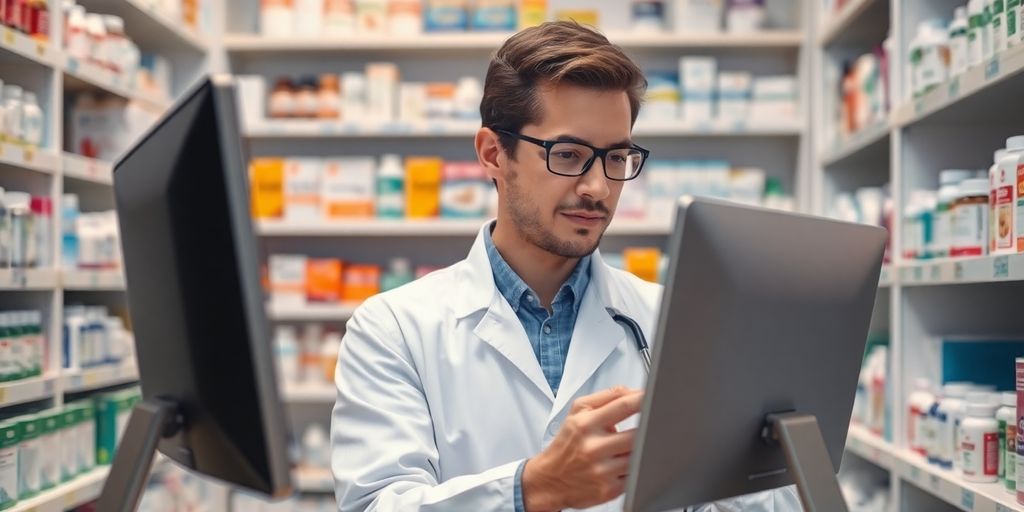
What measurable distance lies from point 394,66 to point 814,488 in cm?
356

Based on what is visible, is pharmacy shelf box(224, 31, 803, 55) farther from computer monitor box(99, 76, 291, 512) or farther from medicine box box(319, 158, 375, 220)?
computer monitor box(99, 76, 291, 512)

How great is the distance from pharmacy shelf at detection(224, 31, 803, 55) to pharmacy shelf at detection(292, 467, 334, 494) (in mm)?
1866

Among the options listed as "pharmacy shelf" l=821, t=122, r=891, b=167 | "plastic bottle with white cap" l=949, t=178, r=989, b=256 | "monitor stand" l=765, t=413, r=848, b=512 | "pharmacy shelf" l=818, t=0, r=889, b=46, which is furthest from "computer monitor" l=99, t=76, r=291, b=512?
"pharmacy shelf" l=818, t=0, r=889, b=46

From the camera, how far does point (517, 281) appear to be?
189 centimetres

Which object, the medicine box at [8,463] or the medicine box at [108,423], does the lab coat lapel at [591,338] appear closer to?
the medicine box at [8,463]

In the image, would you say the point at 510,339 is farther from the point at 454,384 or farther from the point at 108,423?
the point at 108,423

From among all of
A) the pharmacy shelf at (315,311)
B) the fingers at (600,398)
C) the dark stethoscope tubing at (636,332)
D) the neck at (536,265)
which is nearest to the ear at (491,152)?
the neck at (536,265)

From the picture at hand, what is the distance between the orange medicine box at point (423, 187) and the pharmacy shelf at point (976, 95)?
78.9 inches

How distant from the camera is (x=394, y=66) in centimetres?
440

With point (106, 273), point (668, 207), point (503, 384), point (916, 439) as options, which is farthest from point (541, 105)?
point (668, 207)

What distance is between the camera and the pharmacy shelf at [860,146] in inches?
118

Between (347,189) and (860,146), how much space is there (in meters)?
2.13

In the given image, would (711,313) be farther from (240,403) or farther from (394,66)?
(394,66)

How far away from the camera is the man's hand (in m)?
1.18
